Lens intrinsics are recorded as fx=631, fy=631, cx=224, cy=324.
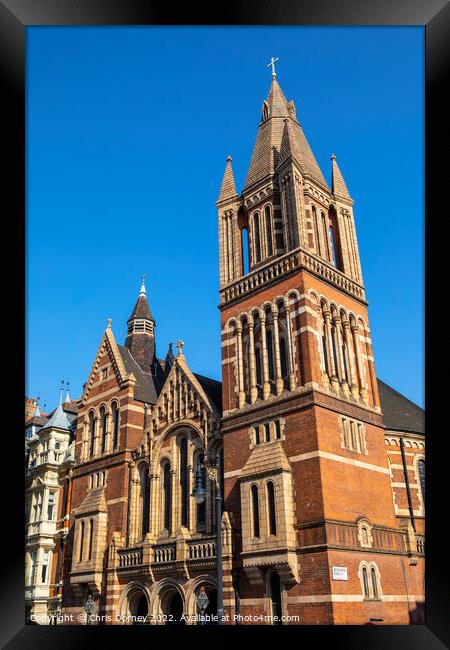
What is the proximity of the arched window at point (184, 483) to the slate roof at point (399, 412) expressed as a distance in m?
10.7

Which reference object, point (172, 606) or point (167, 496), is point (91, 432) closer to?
point (167, 496)

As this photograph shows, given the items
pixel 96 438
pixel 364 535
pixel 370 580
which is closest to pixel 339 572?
pixel 370 580

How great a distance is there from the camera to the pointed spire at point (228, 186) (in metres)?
35.8

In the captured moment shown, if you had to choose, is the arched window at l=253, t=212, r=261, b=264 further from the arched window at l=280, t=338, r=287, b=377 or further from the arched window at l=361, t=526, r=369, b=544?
the arched window at l=361, t=526, r=369, b=544

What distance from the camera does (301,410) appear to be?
88.0 ft

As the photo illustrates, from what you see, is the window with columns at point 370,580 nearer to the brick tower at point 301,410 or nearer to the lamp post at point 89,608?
the brick tower at point 301,410

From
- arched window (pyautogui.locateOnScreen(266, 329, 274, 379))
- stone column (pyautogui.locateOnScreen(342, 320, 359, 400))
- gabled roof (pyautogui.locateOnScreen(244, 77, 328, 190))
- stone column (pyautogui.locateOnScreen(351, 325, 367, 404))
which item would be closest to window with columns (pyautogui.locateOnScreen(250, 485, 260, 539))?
arched window (pyautogui.locateOnScreen(266, 329, 274, 379))

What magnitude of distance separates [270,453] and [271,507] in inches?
87.2

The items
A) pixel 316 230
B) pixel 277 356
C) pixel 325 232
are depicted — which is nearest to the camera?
pixel 277 356

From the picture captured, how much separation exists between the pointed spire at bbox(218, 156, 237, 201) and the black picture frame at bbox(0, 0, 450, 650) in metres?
21.5

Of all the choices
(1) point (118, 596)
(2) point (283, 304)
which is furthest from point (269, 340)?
(1) point (118, 596)

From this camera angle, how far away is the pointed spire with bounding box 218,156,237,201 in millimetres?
35844
